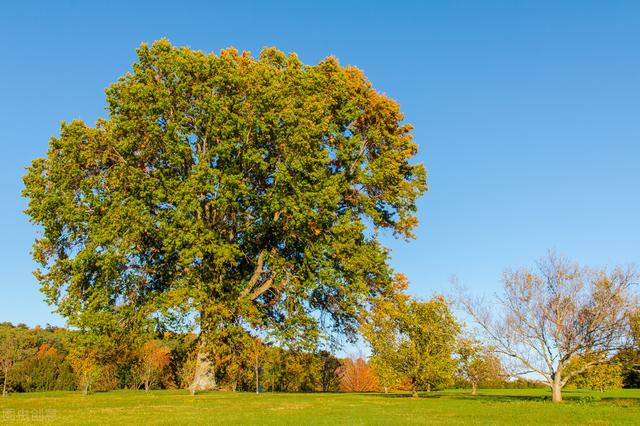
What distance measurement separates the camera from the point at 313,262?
2492 cm

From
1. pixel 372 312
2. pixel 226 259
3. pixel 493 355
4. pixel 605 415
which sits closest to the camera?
pixel 605 415

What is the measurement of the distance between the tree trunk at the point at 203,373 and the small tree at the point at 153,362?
2732 centimetres

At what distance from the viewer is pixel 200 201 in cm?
2466

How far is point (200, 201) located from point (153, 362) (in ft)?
125

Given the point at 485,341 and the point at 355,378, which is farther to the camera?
the point at 355,378

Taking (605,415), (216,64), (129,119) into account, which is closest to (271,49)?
(216,64)

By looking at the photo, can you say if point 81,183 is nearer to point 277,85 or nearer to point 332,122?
point 277,85

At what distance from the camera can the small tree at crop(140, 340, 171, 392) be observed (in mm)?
54094

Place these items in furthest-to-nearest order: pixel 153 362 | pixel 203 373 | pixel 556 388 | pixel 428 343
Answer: pixel 153 362, pixel 428 343, pixel 203 373, pixel 556 388

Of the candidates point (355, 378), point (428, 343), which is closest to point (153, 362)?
point (355, 378)

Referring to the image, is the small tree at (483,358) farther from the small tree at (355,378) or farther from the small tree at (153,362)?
the small tree at (355,378)

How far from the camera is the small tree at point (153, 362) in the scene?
54.1 m

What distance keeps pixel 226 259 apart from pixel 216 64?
1015 cm

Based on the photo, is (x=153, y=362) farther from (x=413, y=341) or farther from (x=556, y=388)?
(x=556, y=388)
